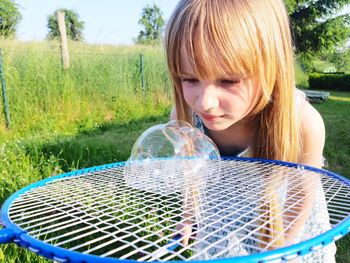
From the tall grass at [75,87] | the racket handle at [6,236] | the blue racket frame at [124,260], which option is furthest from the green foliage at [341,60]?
the racket handle at [6,236]

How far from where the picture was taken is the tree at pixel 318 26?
Answer: 57.2ft

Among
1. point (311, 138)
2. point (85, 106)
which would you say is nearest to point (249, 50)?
point (311, 138)

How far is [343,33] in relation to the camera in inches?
691

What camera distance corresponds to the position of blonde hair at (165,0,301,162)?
1.18 meters

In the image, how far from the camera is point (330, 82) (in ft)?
57.0

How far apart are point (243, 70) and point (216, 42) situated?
13 cm

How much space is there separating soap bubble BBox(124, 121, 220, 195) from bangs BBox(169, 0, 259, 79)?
1.16 feet

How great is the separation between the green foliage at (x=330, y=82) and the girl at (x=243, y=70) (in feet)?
56.1

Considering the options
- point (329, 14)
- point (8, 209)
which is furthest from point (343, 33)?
point (8, 209)

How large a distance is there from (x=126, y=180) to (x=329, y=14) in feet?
63.3

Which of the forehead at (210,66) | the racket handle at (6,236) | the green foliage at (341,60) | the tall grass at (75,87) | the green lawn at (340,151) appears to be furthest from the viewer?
the green foliage at (341,60)

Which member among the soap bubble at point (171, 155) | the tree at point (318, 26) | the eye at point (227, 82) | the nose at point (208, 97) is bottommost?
the soap bubble at point (171, 155)

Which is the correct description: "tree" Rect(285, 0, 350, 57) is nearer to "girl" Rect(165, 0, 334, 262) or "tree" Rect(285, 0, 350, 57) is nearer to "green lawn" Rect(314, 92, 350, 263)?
"green lawn" Rect(314, 92, 350, 263)

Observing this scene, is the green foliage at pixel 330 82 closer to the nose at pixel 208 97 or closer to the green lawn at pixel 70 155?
the green lawn at pixel 70 155
